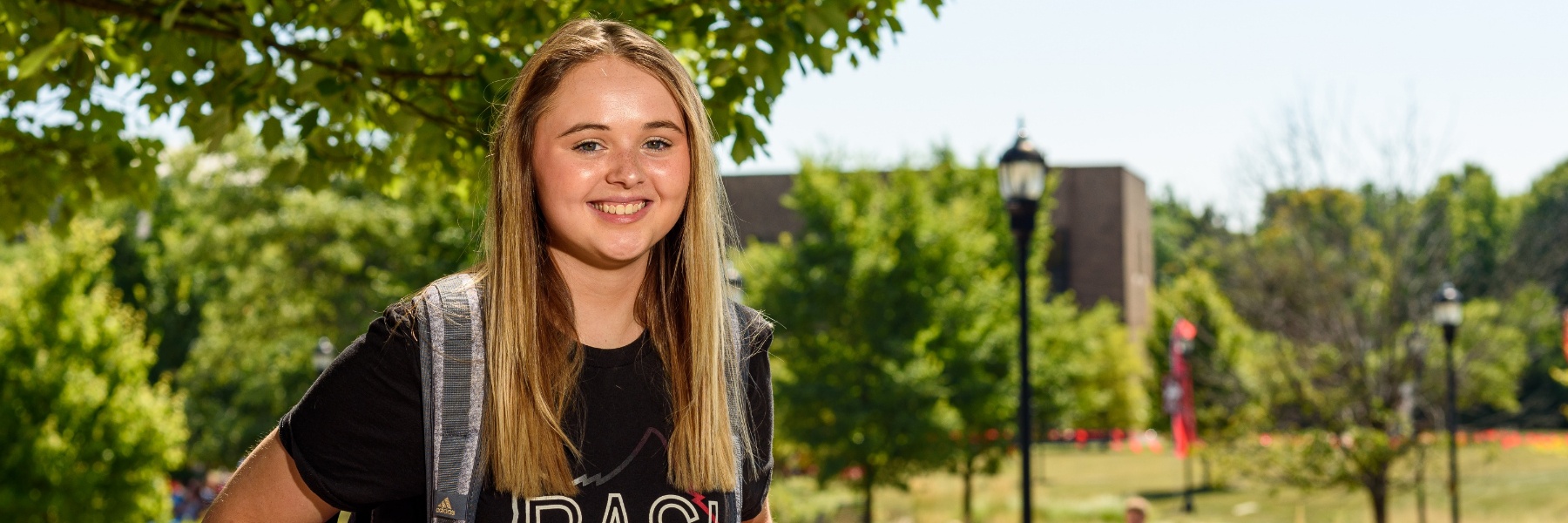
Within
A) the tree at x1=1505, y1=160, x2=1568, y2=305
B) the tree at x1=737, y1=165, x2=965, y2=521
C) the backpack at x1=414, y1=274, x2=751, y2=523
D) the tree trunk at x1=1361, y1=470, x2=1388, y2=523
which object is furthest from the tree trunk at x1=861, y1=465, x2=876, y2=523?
the backpack at x1=414, y1=274, x2=751, y2=523

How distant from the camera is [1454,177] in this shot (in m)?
17.5

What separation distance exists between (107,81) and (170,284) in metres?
38.4

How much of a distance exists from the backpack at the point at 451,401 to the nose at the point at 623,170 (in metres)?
0.28

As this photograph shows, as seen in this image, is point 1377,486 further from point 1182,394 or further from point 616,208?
point 616,208

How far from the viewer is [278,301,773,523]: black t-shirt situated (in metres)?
1.85

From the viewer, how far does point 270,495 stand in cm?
187

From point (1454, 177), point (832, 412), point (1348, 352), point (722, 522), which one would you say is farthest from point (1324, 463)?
point (722, 522)

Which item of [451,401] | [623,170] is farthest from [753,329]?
[451,401]

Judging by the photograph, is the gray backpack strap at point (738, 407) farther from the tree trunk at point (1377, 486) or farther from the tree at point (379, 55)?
the tree trunk at point (1377, 486)

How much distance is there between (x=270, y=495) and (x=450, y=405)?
285 millimetres

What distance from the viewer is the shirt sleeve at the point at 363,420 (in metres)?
1.84

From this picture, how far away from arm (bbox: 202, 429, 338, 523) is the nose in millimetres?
601

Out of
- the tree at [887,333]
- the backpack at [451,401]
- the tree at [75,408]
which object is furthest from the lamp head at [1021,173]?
the tree at [887,333]

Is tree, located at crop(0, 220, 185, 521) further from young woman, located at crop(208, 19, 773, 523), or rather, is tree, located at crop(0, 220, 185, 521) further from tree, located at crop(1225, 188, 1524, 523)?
tree, located at crop(1225, 188, 1524, 523)
